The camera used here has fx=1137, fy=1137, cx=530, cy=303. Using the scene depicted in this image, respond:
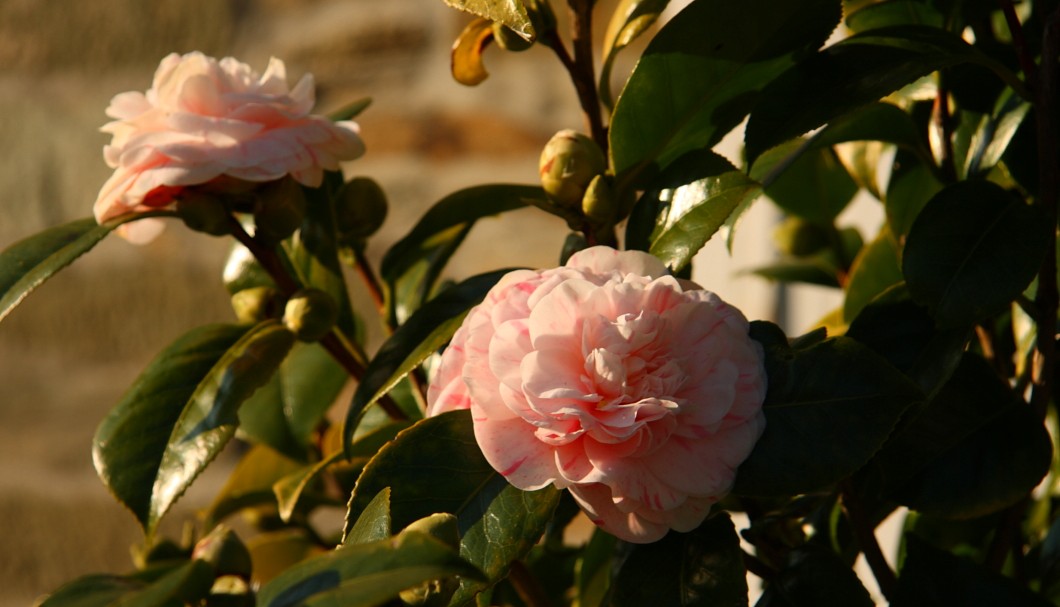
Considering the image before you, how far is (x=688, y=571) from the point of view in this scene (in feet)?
1.53

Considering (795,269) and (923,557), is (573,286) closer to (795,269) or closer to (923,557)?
(923,557)

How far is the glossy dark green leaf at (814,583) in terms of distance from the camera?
494 mm

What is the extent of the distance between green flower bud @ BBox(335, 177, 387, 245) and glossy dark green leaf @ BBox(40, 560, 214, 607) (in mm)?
235

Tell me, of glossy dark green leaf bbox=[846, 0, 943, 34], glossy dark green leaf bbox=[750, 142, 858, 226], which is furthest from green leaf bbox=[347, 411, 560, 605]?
glossy dark green leaf bbox=[750, 142, 858, 226]

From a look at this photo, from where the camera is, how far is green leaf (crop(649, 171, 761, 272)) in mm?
471

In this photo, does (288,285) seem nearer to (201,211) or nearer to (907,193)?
(201,211)

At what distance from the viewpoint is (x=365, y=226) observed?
0.65m

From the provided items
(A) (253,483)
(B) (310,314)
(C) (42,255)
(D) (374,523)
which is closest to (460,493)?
(D) (374,523)

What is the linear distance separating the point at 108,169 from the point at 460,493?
4.17ft

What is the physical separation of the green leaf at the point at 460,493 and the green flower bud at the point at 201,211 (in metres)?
0.19

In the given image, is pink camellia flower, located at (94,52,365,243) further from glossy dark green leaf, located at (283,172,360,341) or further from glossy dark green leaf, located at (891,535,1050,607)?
glossy dark green leaf, located at (891,535,1050,607)

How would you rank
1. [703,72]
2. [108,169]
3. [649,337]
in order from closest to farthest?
1. [649,337]
2. [703,72]
3. [108,169]

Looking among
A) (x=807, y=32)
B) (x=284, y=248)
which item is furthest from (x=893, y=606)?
(x=284, y=248)

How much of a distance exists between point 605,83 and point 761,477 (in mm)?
244
